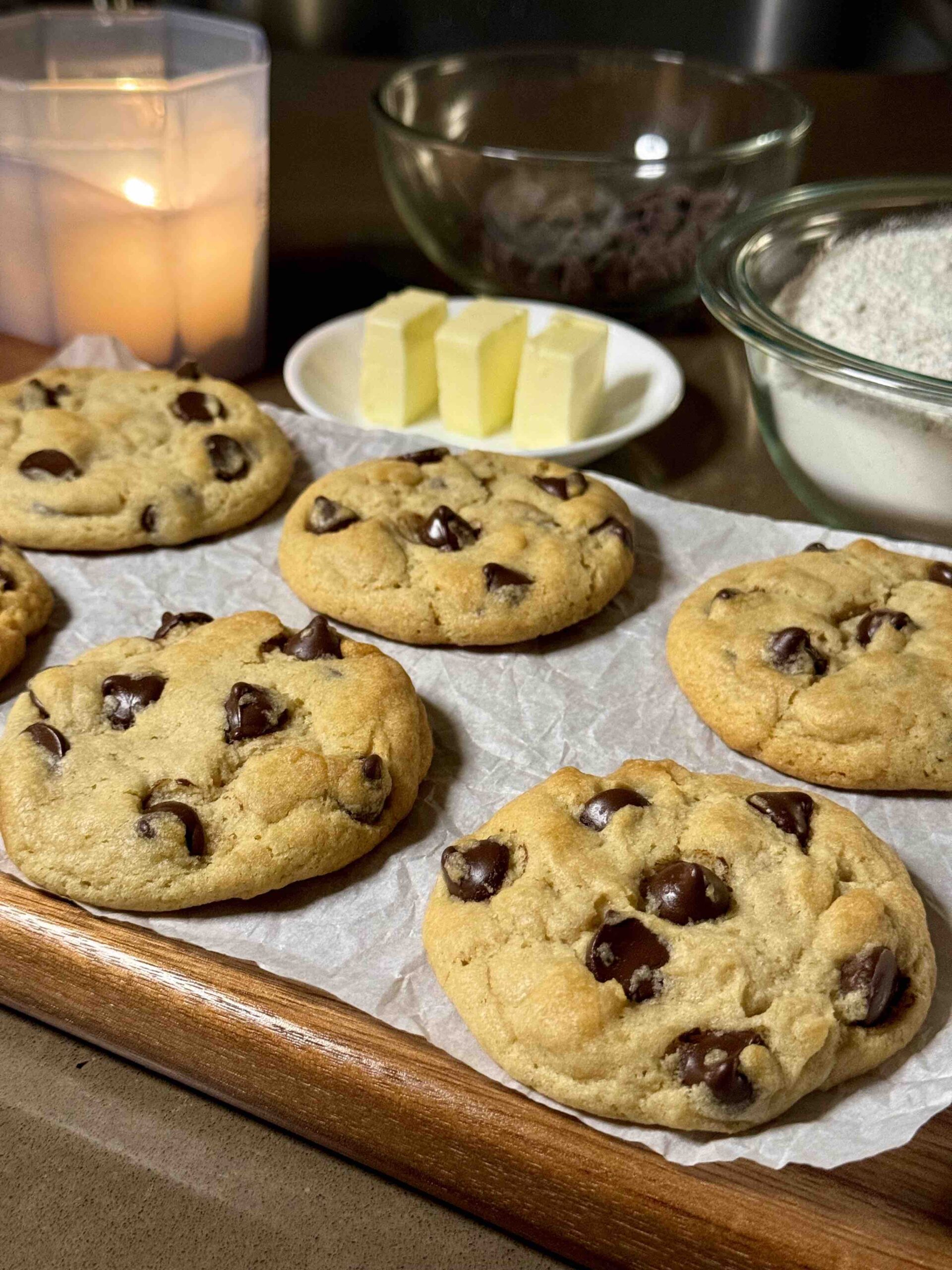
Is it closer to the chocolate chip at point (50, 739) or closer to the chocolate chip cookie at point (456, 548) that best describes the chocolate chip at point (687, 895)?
the chocolate chip cookie at point (456, 548)

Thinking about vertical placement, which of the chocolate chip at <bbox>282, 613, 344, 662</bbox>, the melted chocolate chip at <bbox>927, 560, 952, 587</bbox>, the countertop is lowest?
the countertop

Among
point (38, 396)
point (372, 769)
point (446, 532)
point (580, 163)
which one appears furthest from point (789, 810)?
point (580, 163)

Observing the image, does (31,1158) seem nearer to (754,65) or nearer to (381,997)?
(381,997)

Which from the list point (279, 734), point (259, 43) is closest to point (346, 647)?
point (279, 734)

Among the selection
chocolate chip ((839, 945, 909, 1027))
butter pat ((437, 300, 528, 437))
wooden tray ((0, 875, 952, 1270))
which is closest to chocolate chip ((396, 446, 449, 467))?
butter pat ((437, 300, 528, 437))

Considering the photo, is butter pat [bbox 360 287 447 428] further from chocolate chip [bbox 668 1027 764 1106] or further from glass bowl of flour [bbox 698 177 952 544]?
chocolate chip [bbox 668 1027 764 1106]

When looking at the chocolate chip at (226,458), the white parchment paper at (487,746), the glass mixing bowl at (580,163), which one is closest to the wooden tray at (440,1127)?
the white parchment paper at (487,746)
